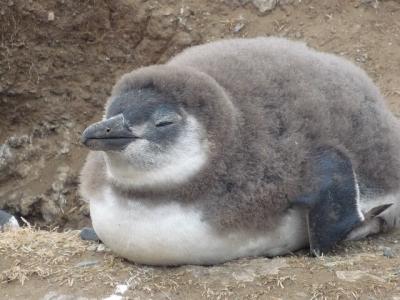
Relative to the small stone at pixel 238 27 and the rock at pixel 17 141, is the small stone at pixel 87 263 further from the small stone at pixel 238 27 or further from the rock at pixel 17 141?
the rock at pixel 17 141

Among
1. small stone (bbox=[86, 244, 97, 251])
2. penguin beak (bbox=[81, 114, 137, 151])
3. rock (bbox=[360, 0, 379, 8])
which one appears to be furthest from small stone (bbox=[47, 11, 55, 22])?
penguin beak (bbox=[81, 114, 137, 151])

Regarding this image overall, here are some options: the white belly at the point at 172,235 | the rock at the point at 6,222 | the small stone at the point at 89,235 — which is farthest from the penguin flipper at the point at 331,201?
the rock at the point at 6,222

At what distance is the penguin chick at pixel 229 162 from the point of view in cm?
A: 421

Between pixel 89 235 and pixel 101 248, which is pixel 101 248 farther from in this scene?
pixel 89 235

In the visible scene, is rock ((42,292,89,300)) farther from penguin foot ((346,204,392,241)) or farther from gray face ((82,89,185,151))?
penguin foot ((346,204,392,241))

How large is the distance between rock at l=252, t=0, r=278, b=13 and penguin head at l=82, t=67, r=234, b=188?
14.1 ft

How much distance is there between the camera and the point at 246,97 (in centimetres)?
452

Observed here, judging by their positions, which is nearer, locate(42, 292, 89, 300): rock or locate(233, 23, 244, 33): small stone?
locate(42, 292, 89, 300): rock

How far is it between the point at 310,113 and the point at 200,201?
0.85 m

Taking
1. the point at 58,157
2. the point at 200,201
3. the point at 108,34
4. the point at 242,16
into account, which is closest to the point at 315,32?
the point at 242,16

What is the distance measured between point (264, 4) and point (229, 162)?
177 inches

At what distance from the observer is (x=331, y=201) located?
4.46 metres

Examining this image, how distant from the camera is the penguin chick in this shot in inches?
166

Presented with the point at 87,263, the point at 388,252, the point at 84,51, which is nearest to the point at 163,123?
the point at 87,263
